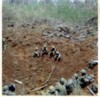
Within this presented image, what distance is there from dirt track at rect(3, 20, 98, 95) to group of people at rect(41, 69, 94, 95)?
4cm

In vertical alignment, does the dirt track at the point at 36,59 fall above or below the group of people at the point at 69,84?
above

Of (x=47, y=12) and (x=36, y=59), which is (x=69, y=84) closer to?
(x=36, y=59)

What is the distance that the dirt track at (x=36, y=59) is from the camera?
3.37 meters

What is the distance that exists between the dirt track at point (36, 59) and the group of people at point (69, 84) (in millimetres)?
39

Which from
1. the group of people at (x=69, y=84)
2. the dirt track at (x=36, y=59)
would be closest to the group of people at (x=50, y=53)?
the dirt track at (x=36, y=59)

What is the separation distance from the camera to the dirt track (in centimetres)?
337

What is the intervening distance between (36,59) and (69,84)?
320mm

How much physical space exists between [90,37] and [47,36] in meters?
0.34

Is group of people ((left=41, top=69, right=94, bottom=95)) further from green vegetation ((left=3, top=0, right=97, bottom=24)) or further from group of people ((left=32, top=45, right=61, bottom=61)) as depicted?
green vegetation ((left=3, top=0, right=97, bottom=24))

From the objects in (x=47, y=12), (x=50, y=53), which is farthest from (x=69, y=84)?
(x=47, y=12)

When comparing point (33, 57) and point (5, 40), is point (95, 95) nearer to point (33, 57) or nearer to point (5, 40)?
point (33, 57)

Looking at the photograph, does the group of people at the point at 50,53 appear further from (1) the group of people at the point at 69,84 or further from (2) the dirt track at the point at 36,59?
(1) the group of people at the point at 69,84

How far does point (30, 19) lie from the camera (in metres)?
3.40

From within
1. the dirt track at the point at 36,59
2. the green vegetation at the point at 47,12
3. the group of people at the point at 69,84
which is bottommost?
the group of people at the point at 69,84
